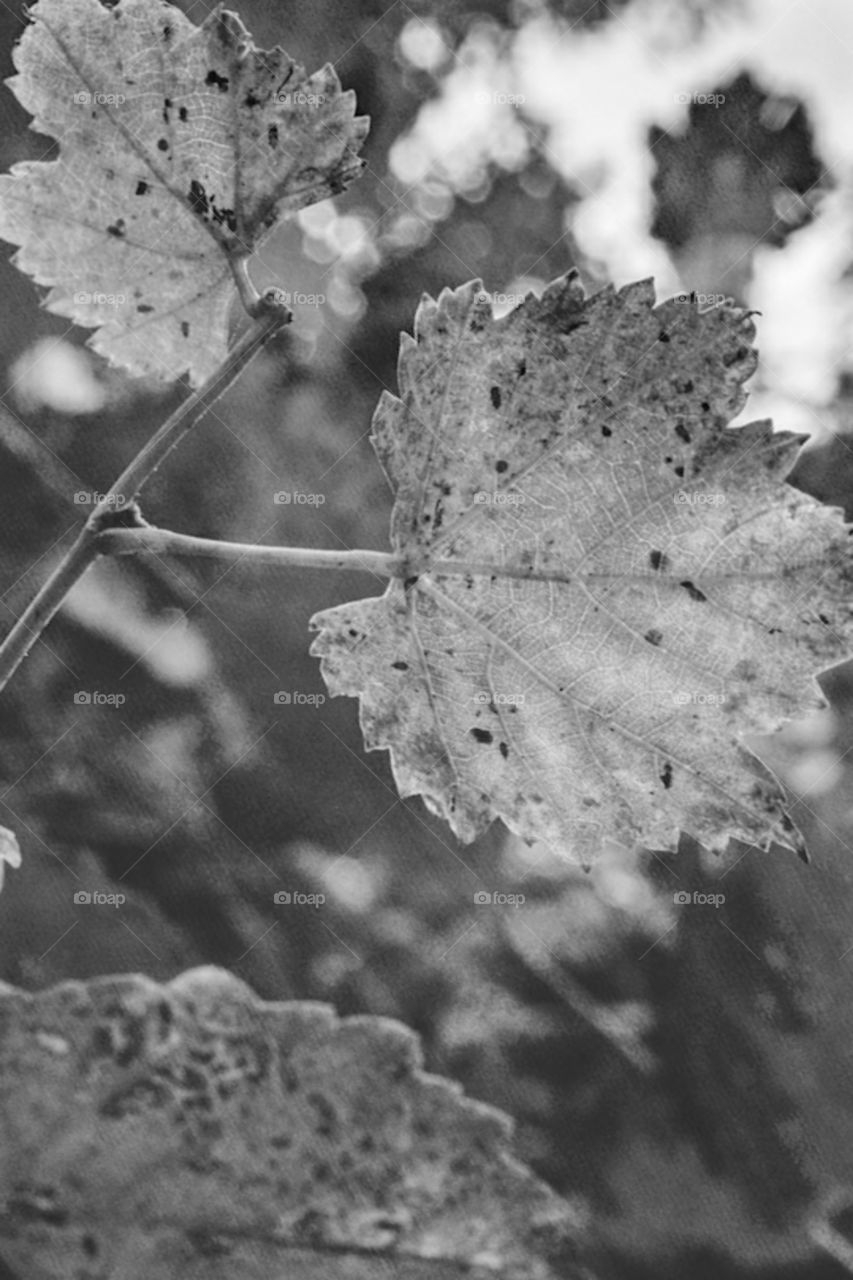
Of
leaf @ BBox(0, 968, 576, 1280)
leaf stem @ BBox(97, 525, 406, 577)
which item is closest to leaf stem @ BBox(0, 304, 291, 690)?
leaf stem @ BBox(97, 525, 406, 577)

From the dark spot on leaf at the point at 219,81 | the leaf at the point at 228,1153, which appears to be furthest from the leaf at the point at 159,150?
the leaf at the point at 228,1153

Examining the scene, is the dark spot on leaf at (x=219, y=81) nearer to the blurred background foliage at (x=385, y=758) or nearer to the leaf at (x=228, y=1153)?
the blurred background foliage at (x=385, y=758)

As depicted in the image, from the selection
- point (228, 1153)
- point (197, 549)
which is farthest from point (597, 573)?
point (228, 1153)

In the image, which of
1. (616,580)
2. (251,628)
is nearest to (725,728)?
(616,580)

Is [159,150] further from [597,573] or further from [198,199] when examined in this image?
[597,573]

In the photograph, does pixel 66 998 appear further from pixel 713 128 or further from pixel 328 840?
pixel 713 128

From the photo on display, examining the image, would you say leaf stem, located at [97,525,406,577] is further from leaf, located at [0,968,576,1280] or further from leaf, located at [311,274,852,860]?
leaf, located at [0,968,576,1280]
